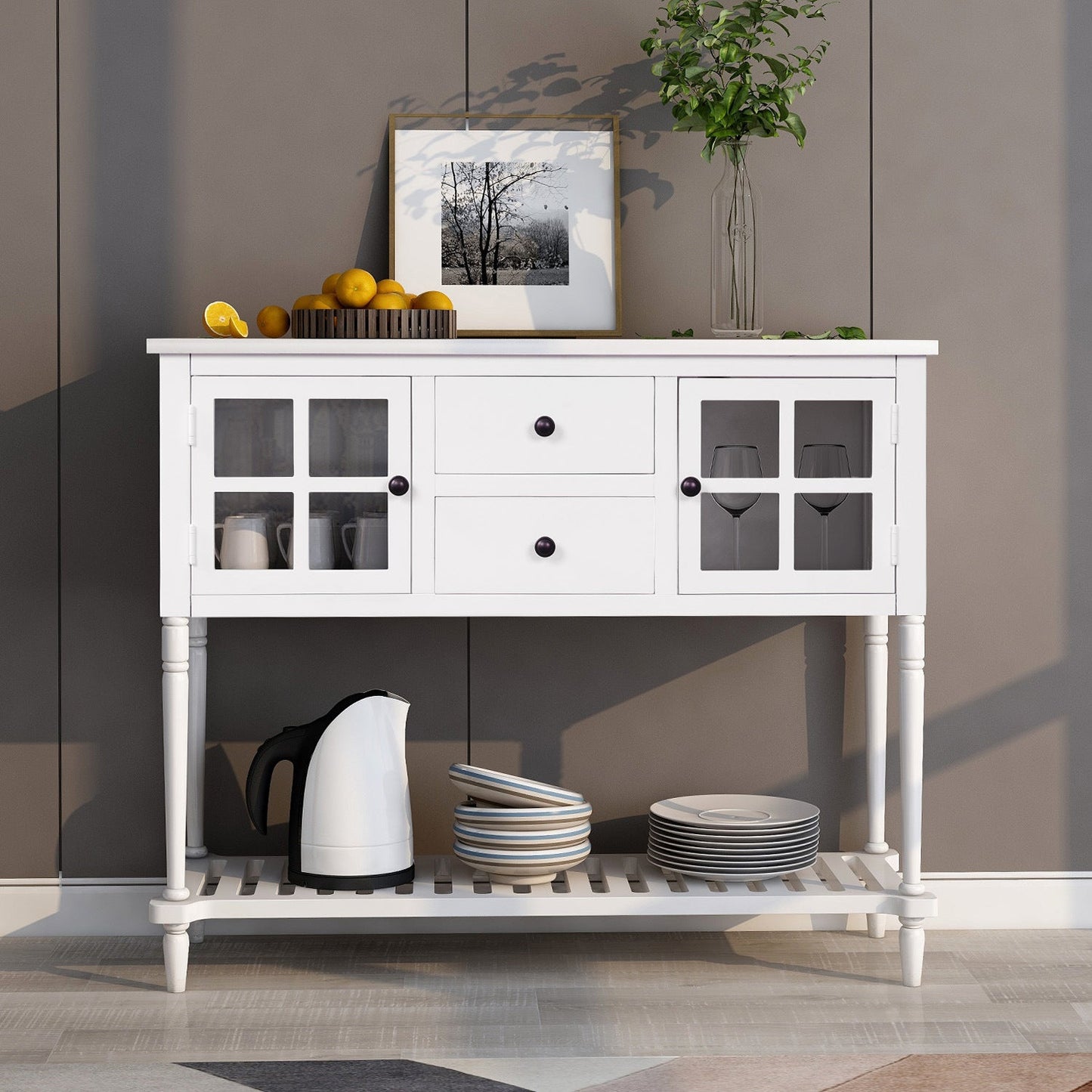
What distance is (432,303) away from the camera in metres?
2.05

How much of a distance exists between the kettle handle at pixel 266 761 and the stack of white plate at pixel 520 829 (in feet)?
0.90

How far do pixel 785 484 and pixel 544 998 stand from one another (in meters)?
0.94

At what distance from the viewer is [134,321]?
2354 mm

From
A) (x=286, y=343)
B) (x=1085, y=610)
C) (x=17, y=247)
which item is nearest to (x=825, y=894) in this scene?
(x=1085, y=610)

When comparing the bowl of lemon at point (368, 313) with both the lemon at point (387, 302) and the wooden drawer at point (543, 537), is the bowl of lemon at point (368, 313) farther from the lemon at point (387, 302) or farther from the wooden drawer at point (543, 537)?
the wooden drawer at point (543, 537)

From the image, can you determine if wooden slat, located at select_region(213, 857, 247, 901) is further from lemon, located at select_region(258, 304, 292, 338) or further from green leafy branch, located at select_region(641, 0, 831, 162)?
green leafy branch, located at select_region(641, 0, 831, 162)

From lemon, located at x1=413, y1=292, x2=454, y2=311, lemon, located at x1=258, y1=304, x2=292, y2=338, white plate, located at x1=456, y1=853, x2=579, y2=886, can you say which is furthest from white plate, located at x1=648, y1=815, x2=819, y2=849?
lemon, located at x1=258, y1=304, x2=292, y2=338

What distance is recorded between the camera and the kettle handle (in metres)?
2.14

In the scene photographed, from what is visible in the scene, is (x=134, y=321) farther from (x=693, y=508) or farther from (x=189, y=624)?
(x=693, y=508)

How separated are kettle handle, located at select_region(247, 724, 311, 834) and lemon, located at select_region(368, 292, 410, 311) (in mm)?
723

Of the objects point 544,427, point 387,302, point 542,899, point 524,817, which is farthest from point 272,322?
point 542,899

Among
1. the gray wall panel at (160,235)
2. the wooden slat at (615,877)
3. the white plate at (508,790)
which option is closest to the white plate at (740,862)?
the wooden slat at (615,877)

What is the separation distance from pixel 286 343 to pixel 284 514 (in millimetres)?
269

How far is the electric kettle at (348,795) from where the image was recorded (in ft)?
6.86
